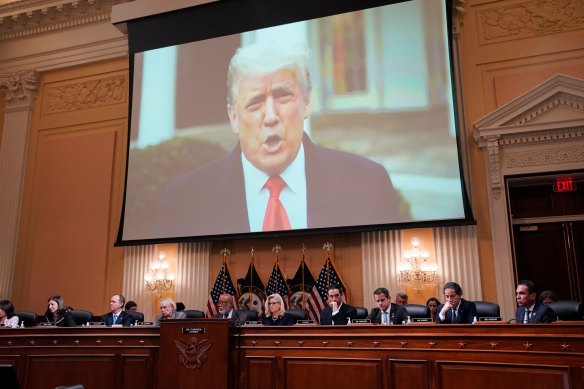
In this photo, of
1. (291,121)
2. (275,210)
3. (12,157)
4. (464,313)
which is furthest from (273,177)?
(12,157)

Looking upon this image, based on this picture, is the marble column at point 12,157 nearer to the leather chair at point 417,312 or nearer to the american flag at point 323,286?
the american flag at point 323,286

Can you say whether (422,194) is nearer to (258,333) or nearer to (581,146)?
(581,146)

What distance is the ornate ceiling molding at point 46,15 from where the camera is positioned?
1093 centimetres

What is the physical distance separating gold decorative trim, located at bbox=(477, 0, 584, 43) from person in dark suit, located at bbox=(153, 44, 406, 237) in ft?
9.39

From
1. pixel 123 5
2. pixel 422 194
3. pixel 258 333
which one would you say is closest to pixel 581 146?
pixel 422 194

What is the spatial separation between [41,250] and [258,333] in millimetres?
6800

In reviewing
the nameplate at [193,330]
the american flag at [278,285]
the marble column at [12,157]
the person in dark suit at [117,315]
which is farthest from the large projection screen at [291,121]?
the nameplate at [193,330]

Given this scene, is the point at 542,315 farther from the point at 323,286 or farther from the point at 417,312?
the point at 323,286

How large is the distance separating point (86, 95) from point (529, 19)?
8231 millimetres

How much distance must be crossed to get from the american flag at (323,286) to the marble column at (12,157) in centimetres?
602

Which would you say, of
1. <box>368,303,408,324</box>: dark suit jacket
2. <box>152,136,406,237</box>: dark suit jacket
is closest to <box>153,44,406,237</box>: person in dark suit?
<box>152,136,406,237</box>: dark suit jacket

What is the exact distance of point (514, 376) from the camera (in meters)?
4.08

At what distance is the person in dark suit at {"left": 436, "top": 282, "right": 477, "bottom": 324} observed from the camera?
17.2ft

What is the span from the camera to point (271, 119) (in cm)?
863
